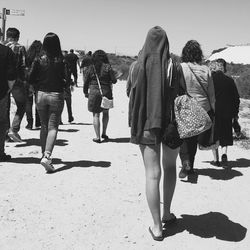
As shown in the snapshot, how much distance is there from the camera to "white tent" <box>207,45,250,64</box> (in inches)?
3653

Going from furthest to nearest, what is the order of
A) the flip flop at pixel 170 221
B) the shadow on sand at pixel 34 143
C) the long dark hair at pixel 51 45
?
the shadow on sand at pixel 34 143, the long dark hair at pixel 51 45, the flip flop at pixel 170 221

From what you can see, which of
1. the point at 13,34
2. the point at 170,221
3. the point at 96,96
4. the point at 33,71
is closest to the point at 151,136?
the point at 170,221

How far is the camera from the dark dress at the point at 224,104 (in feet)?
24.1

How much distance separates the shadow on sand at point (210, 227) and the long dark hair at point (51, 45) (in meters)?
3.01

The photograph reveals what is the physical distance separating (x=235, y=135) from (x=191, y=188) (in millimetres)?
5016

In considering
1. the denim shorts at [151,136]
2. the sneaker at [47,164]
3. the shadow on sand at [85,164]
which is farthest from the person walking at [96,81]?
the denim shorts at [151,136]

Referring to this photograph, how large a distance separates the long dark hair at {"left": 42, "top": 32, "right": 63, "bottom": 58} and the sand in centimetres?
173

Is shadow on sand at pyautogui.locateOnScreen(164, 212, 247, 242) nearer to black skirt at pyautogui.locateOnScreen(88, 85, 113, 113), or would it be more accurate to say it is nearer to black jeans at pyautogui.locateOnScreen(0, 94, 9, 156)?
black jeans at pyautogui.locateOnScreen(0, 94, 9, 156)

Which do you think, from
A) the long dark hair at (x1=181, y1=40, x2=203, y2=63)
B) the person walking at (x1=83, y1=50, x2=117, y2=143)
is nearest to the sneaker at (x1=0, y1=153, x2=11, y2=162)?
the person walking at (x1=83, y1=50, x2=117, y2=143)

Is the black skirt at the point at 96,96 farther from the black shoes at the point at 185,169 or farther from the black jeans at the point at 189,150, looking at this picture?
the black shoes at the point at 185,169

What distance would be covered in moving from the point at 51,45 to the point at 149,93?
281 cm

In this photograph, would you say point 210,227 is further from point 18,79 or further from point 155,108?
point 18,79

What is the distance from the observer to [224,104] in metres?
7.40

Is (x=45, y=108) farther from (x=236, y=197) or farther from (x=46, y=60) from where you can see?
(x=236, y=197)
